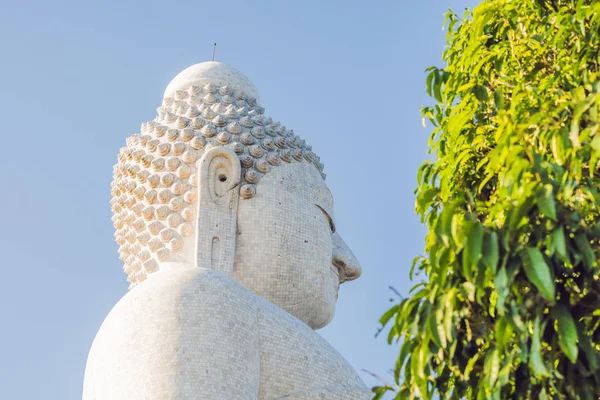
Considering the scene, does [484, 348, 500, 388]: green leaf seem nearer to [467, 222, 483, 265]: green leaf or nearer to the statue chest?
[467, 222, 483, 265]: green leaf

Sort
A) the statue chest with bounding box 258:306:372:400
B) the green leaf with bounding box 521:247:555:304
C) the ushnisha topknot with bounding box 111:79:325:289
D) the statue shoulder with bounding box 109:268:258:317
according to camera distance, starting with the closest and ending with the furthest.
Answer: the green leaf with bounding box 521:247:555:304 → the statue shoulder with bounding box 109:268:258:317 → the statue chest with bounding box 258:306:372:400 → the ushnisha topknot with bounding box 111:79:325:289

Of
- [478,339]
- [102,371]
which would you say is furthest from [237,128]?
[478,339]

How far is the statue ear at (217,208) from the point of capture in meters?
7.87

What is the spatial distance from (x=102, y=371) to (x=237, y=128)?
2.32 m

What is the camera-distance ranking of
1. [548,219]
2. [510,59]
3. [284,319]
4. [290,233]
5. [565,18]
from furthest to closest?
[290,233], [284,319], [510,59], [565,18], [548,219]

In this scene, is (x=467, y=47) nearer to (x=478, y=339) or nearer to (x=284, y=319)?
(x=478, y=339)

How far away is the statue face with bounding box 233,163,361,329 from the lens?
26.1ft

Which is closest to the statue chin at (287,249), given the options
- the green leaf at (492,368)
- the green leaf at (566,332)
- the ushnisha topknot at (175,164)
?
the ushnisha topknot at (175,164)

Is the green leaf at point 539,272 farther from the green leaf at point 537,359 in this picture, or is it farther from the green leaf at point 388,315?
the green leaf at point 388,315

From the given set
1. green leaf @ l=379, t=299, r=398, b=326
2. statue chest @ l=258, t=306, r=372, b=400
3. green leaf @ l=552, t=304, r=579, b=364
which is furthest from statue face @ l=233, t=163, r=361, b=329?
green leaf @ l=552, t=304, r=579, b=364

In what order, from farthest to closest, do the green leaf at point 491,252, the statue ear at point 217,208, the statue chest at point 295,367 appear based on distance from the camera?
1. the statue ear at point 217,208
2. the statue chest at point 295,367
3. the green leaf at point 491,252

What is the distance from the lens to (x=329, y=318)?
27.7 ft

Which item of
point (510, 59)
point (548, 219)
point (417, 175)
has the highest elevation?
point (510, 59)

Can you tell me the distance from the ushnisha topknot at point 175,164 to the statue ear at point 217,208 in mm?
83
